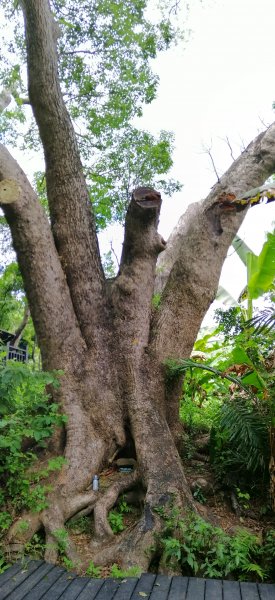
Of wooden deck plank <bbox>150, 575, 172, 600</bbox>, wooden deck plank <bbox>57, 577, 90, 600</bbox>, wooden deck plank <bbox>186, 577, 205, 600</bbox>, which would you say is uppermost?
wooden deck plank <bbox>57, 577, 90, 600</bbox>

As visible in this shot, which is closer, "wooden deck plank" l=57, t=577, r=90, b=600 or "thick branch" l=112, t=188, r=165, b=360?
"wooden deck plank" l=57, t=577, r=90, b=600

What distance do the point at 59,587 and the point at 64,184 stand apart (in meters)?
3.91

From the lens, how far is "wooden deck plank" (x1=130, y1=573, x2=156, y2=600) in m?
3.59

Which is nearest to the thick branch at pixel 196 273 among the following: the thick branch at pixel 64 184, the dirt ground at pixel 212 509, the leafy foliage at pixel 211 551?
the thick branch at pixel 64 184

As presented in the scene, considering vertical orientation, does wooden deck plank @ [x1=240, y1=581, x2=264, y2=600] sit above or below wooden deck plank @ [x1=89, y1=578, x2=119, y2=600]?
below

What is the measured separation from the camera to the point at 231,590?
3684 mm

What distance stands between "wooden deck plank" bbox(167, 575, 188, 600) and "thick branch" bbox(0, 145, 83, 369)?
2.26m

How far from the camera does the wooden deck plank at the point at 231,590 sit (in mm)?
3571

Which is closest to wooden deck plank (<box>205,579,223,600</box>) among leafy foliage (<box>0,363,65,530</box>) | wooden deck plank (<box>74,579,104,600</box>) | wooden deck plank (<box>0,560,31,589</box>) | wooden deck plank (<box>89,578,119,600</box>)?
wooden deck plank (<box>89,578,119,600</box>)

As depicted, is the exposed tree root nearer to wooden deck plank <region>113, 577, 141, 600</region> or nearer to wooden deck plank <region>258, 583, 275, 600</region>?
wooden deck plank <region>113, 577, 141, 600</region>

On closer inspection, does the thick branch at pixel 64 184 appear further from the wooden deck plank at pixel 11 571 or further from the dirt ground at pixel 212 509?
the wooden deck plank at pixel 11 571

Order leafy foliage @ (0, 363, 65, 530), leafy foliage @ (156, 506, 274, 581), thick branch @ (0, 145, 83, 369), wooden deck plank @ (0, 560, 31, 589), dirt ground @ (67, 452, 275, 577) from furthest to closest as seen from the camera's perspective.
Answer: thick branch @ (0, 145, 83, 369)
dirt ground @ (67, 452, 275, 577)
leafy foliage @ (0, 363, 65, 530)
leafy foliage @ (156, 506, 274, 581)
wooden deck plank @ (0, 560, 31, 589)

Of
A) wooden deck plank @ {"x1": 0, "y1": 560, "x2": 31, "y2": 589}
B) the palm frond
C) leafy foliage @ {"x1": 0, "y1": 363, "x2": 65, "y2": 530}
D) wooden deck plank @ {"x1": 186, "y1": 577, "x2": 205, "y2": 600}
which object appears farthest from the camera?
the palm frond

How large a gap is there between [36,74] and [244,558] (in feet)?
17.1
